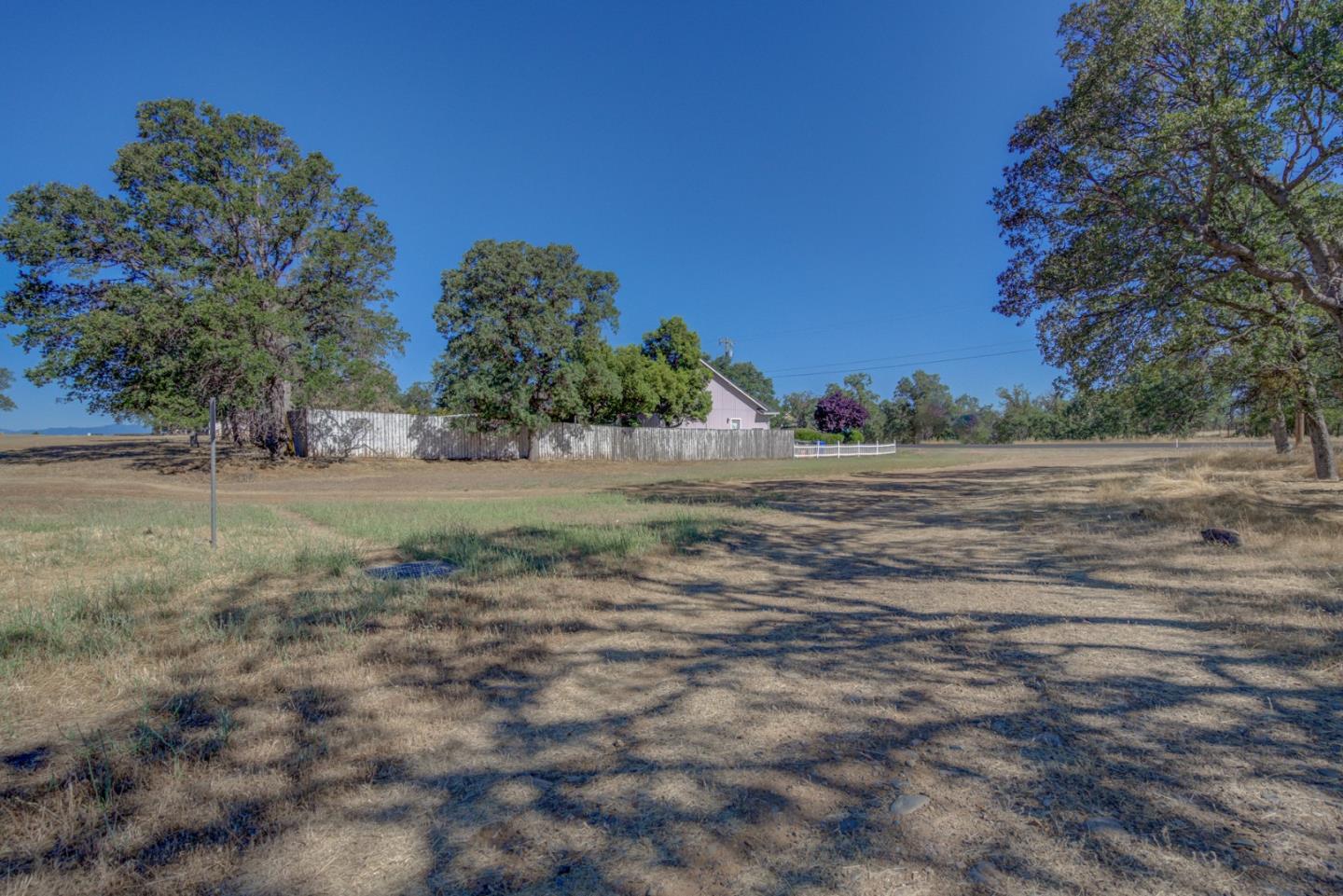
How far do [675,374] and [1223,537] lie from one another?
1299 inches

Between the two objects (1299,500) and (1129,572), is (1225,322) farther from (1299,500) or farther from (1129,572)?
(1129,572)

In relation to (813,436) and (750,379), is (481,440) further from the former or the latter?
(750,379)

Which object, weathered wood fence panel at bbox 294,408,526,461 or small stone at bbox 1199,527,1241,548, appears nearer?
small stone at bbox 1199,527,1241,548

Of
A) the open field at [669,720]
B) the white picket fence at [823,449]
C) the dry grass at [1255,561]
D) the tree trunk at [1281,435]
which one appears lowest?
the open field at [669,720]

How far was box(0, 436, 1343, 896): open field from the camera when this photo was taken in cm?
206

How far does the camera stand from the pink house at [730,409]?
152 ft

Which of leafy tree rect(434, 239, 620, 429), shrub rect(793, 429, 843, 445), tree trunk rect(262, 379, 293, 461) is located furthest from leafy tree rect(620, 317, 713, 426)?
tree trunk rect(262, 379, 293, 461)

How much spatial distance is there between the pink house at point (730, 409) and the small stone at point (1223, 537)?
37861mm

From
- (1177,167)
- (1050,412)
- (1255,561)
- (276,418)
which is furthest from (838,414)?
(1255,561)

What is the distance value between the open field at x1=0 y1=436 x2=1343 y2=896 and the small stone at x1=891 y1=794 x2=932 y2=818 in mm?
51

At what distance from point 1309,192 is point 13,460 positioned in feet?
125

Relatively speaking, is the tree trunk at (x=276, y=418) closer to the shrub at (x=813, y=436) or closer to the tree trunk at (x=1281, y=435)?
the tree trunk at (x=1281, y=435)

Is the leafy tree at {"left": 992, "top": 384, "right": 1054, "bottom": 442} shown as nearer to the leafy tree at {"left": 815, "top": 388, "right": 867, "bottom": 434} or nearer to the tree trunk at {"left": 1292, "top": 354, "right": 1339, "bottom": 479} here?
the leafy tree at {"left": 815, "top": 388, "right": 867, "bottom": 434}

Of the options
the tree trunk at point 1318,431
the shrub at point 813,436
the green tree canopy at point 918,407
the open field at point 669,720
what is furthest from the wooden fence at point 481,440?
the green tree canopy at point 918,407
